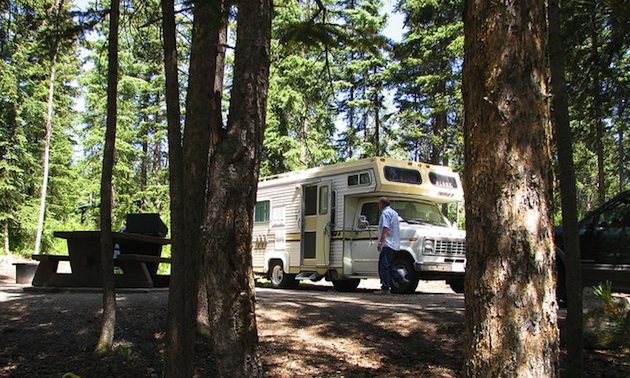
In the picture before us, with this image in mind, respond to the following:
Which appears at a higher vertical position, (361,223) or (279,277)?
(361,223)

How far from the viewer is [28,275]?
13.3 metres

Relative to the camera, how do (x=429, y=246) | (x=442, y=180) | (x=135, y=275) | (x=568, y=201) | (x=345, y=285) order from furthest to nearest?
(x=345, y=285), (x=442, y=180), (x=429, y=246), (x=135, y=275), (x=568, y=201)

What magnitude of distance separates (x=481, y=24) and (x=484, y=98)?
15.2 inches

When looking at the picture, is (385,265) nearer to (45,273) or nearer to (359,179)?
(359,179)

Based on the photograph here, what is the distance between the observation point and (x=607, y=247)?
8.62 metres

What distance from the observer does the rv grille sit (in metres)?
11.4

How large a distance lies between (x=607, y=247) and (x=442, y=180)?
4.64 metres

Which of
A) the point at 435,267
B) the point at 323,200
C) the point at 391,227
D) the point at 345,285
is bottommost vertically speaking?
the point at 345,285

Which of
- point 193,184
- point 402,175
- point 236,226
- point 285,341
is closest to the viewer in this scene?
point 236,226

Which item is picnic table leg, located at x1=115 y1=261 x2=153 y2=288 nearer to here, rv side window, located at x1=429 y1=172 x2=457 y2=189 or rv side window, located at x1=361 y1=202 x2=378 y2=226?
rv side window, located at x1=361 y1=202 x2=378 y2=226

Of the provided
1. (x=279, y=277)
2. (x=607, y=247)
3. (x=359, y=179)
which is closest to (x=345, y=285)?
(x=279, y=277)

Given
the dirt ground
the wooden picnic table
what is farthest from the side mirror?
the wooden picnic table

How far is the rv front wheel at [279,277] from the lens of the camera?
14266 millimetres

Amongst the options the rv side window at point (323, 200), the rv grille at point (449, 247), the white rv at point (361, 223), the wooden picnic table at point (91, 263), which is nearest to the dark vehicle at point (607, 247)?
the white rv at point (361, 223)
